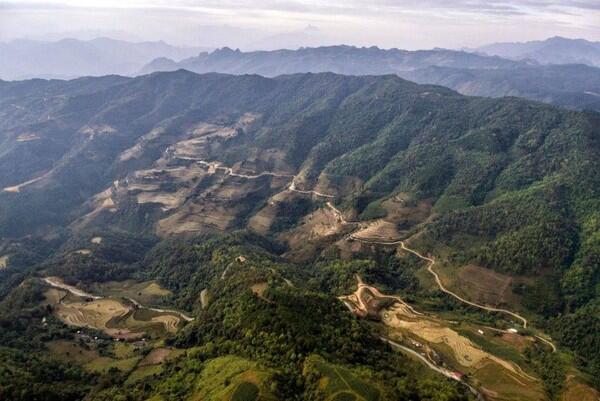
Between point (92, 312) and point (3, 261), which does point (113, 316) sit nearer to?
point (92, 312)

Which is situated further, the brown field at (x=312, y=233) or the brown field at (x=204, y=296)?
the brown field at (x=312, y=233)

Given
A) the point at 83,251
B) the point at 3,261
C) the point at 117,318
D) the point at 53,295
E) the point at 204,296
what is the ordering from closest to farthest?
the point at 117,318 → the point at 204,296 → the point at 53,295 → the point at 83,251 → the point at 3,261

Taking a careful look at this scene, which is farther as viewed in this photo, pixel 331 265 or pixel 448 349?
pixel 331 265

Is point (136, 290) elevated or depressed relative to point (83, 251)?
depressed

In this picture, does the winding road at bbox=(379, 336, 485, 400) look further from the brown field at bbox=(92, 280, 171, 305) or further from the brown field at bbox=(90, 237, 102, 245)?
the brown field at bbox=(90, 237, 102, 245)

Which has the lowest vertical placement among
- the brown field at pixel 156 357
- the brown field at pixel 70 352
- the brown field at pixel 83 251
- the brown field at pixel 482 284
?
the brown field at pixel 83 251

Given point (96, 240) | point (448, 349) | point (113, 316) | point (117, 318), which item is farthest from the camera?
point (96, 240)

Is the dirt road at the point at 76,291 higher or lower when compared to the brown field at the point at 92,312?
lower

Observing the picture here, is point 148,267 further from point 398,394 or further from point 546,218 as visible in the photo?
point 546,218

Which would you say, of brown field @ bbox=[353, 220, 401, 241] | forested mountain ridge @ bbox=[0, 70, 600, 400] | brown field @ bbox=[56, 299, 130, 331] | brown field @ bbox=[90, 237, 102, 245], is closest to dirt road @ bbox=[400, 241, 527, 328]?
forested mountain ridge @ bbox=[0, 70, 600, 400]

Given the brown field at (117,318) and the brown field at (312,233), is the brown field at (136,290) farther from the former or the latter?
the brown field at (312,233)

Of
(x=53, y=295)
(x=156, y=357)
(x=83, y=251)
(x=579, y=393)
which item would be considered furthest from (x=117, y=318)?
(x=579, y=393)

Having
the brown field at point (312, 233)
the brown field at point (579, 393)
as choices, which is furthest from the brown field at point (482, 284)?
the brown field at point (312, 233)
